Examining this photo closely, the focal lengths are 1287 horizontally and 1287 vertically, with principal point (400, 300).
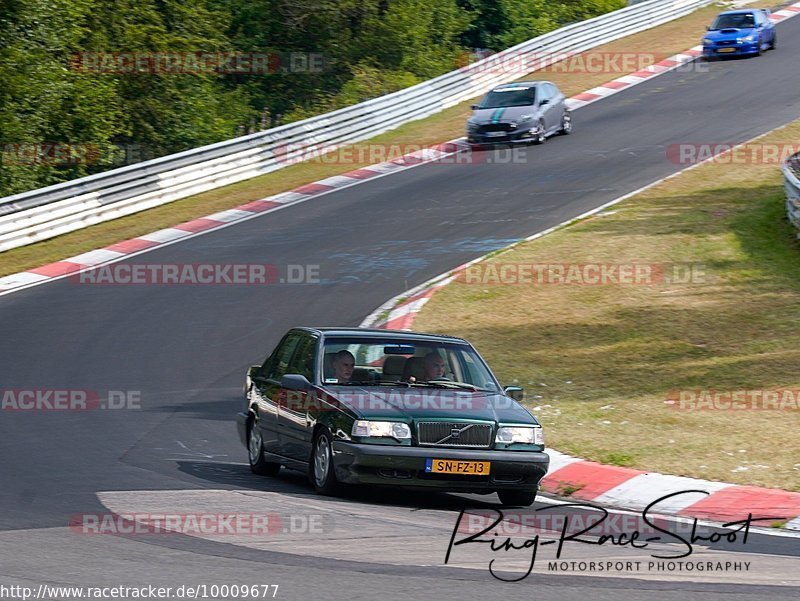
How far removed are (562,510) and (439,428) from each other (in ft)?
3.71

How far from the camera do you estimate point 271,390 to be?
11406mm

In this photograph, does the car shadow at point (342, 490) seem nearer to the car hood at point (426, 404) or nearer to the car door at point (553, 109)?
the car hood at point (426, 404)

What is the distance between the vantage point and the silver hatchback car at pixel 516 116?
98.1ft

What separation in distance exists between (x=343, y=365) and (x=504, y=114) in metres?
20.1

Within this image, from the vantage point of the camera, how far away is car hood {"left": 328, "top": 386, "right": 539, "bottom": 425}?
990 centimetres

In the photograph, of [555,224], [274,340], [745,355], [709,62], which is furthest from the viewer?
[709,62]

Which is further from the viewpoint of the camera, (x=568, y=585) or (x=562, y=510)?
(x=562, y=510)

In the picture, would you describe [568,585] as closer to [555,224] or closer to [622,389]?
[622,389]

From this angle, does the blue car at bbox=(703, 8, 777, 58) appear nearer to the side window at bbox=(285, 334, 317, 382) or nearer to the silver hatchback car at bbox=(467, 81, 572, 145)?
the silver hatchback car at bbox=(467, 81, 572, 145)

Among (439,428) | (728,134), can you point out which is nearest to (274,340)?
(439,428)

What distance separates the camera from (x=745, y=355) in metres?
15.8

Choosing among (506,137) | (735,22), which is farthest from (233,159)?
(735,22)

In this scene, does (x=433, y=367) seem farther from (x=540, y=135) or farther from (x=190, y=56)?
(x=190, y=56)

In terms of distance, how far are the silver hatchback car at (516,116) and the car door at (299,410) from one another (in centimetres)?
1929
